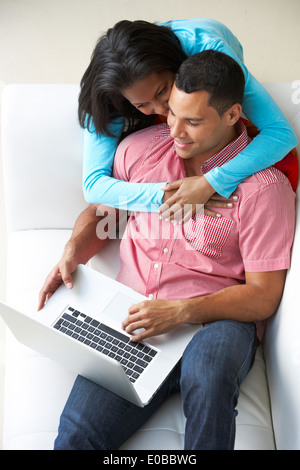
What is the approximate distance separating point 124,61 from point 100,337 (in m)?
0.74

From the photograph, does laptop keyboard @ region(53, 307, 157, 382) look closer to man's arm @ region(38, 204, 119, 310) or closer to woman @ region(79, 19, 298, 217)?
man's arm @ region(38, 204, 119, 310)

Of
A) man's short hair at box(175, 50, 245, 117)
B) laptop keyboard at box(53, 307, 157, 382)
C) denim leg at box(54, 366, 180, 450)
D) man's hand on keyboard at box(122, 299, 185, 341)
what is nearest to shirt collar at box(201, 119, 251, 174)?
man's short hair at box(175, 50, 245, 117)

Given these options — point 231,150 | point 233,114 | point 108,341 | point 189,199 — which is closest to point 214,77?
point 233,114

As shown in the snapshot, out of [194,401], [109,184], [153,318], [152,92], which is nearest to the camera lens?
[194,401]

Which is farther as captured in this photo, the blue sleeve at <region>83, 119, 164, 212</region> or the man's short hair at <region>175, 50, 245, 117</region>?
the blue sleeve at <region>83, 119, 164, 212</region>

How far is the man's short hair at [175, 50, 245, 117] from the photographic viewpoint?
158 cm

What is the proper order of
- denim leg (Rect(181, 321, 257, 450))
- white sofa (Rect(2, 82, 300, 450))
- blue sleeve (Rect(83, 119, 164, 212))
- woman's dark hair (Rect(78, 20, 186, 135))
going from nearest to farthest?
denim leg (Rect(181, 321, 257, 450)) → white sofa (Rect(2, 82, 300, 450)) → woman's dark hair (Rect(78, 20, 186, 135)) → blue sleeve (Rect(83, 119, 164, 212))

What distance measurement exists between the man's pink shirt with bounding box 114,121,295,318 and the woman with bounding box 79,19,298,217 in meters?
0.05

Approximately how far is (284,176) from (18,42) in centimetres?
176

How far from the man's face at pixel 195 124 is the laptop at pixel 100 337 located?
0.43 m

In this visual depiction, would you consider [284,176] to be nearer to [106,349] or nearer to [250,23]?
[106,349]

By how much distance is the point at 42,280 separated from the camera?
72.4 inches

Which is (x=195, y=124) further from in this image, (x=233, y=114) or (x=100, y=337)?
(x=100, y=337)

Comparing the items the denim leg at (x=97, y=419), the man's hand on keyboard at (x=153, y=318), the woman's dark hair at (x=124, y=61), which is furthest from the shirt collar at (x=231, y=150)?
the denim leg at (x=97, y=419)
